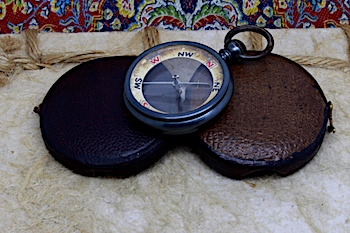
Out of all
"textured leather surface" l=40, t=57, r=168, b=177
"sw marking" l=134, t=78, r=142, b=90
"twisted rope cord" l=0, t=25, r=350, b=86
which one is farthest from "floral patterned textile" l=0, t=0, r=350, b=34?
"sw marking" l=134, t=78, r=142, b=90

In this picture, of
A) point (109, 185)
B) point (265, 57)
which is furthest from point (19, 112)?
point (265, 57)

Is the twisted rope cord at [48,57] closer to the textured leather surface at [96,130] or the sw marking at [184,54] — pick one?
the textured leather surface at [96,130]

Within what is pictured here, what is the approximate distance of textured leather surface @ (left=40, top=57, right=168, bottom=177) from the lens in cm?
119

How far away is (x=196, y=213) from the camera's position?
1.17 metres

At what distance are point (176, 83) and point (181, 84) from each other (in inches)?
0.6

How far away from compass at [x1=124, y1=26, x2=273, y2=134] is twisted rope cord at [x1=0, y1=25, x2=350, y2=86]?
0.23 meters

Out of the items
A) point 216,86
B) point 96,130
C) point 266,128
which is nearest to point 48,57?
point 96,130

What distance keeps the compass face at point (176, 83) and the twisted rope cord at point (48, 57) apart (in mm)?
277

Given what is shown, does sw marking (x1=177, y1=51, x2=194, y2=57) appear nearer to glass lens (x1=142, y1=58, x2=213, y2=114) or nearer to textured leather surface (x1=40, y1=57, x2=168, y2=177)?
glass lens (x1=142, y1=58, x2=213, y2=114)

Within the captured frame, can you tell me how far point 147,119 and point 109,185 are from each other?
0.17 meters

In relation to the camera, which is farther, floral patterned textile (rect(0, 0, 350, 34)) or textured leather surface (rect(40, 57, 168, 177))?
floral patterned textile (rect(0, 0, 350, 34))

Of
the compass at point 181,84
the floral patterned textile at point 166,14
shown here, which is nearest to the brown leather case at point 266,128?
the compass at point 181,84

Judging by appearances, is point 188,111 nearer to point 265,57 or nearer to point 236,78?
point 236,78

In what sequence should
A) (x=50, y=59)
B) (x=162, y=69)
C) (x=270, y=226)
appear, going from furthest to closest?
(x=50, y=59), (x=162, y=69), (x=270, y=226)
